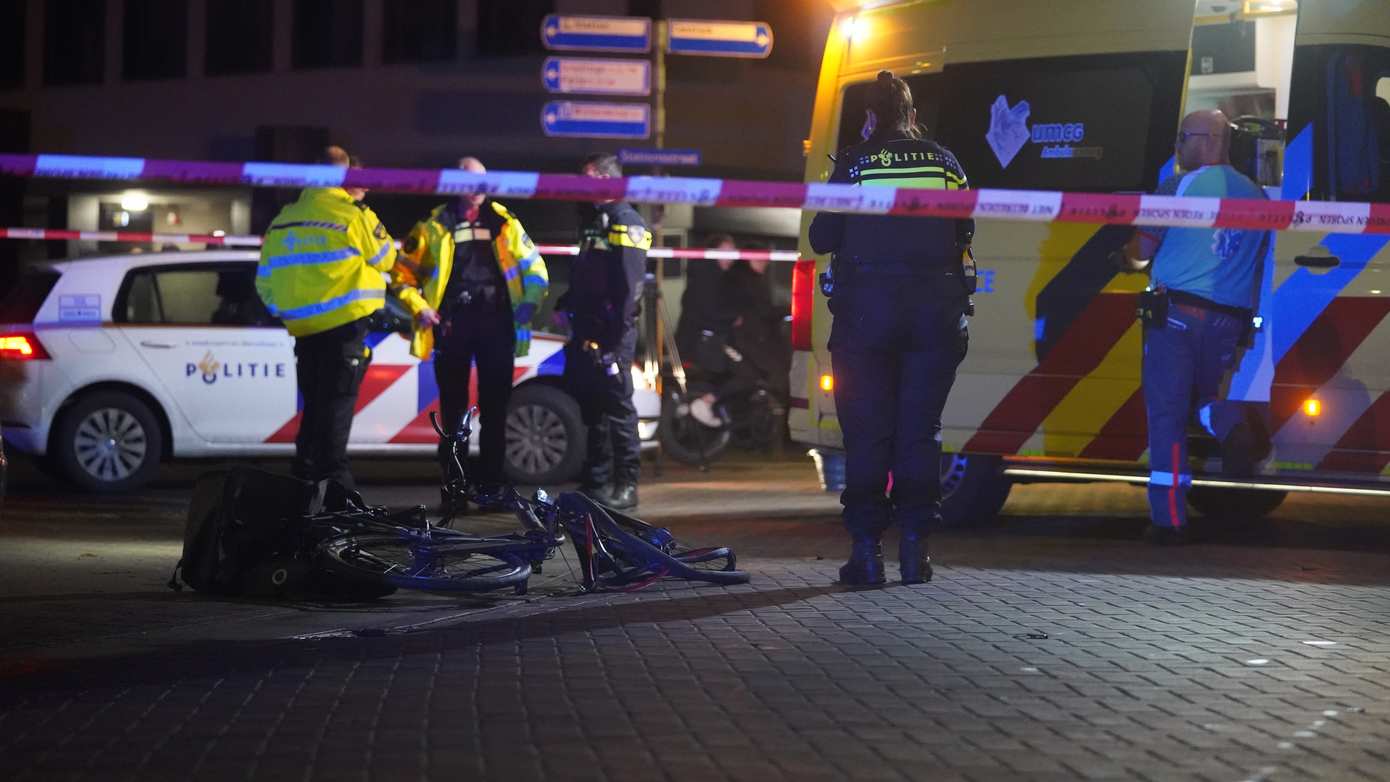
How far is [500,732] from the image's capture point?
507 centimetres

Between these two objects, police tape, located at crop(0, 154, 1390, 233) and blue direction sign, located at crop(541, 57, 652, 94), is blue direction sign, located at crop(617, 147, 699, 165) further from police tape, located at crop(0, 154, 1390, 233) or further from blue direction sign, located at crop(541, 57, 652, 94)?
police tape, located at crop(0, 154, 1390, 233)

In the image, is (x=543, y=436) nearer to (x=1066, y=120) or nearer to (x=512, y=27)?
(x=1066, y=120)

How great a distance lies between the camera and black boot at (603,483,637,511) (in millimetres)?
11477

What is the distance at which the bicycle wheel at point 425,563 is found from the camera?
24.1 ft

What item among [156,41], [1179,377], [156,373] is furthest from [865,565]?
[156,41]

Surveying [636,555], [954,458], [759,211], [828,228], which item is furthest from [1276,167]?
[759,211]

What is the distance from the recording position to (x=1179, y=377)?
9.00 metres

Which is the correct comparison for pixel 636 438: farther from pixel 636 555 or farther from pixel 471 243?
pixel 636 555

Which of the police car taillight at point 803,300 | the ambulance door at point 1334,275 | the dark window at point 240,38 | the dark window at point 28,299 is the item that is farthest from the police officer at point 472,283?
the dark window at point 240,38

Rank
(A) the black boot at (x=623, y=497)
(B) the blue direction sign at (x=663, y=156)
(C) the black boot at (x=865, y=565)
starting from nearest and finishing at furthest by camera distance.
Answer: (C) the black boot at (x=865, y=565) < (A) the black boot at (x=623, y=497) < (B) the blue direction sign at (x=663, y=156)

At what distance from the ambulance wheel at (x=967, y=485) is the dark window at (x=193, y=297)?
15.1 feet

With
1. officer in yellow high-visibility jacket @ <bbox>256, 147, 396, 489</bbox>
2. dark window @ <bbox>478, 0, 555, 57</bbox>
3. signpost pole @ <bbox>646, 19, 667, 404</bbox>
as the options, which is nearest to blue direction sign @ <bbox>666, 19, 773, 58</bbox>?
signpost pole @ <bbox>646, 19, 667, 404</bbox>

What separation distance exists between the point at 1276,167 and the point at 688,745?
18.4 feet

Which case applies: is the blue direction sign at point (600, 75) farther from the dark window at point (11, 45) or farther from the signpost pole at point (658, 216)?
the dark window at point (11, 45)
